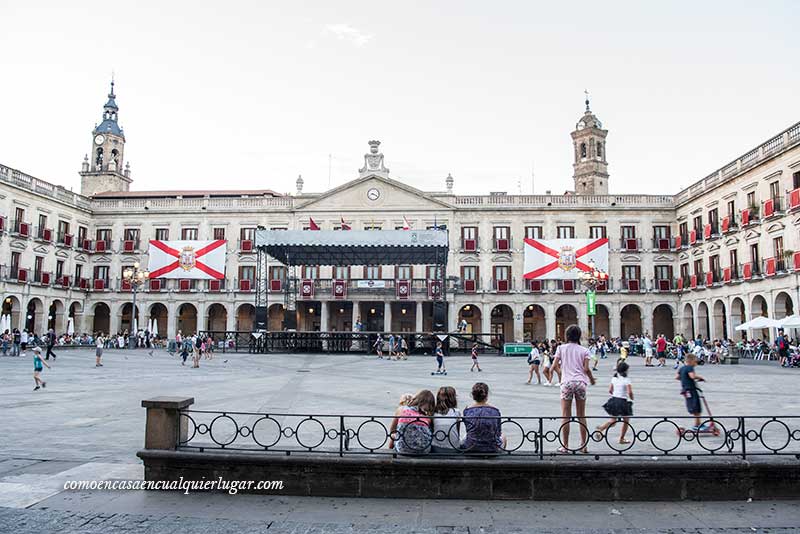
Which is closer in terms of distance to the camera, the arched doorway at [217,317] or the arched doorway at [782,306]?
the arched doorway at [782,306]

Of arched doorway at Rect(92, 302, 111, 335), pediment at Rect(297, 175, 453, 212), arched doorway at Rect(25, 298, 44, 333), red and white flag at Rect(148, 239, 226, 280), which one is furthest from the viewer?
arched doorway at Rect(92, 302, 111, 335)

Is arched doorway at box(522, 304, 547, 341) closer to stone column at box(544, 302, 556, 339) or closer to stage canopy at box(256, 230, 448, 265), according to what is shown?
stone column at box(544, 302, 556, 339)

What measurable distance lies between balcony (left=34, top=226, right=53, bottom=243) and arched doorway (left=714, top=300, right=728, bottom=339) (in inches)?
A: 1998

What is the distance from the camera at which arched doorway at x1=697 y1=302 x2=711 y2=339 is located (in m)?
45.4

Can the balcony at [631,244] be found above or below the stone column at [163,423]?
above

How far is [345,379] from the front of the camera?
775 inches

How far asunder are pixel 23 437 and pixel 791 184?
123ft

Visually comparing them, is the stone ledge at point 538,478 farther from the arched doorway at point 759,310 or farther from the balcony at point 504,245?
the balcony at point 504,245

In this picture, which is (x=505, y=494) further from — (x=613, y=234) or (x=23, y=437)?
(x=613, y=234)

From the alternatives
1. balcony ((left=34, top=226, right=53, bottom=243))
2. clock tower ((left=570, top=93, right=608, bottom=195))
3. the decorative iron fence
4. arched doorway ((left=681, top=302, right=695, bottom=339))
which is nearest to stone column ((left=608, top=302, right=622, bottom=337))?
arched doorway ((left=681, top=302, right=695, bottom=339))

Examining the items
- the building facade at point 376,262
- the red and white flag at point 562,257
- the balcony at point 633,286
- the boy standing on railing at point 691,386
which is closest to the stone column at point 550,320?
the building facade at point 376,262

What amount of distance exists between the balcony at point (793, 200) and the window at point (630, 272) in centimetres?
1694

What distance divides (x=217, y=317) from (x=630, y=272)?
121 ft

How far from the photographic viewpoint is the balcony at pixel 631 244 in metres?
49.7
